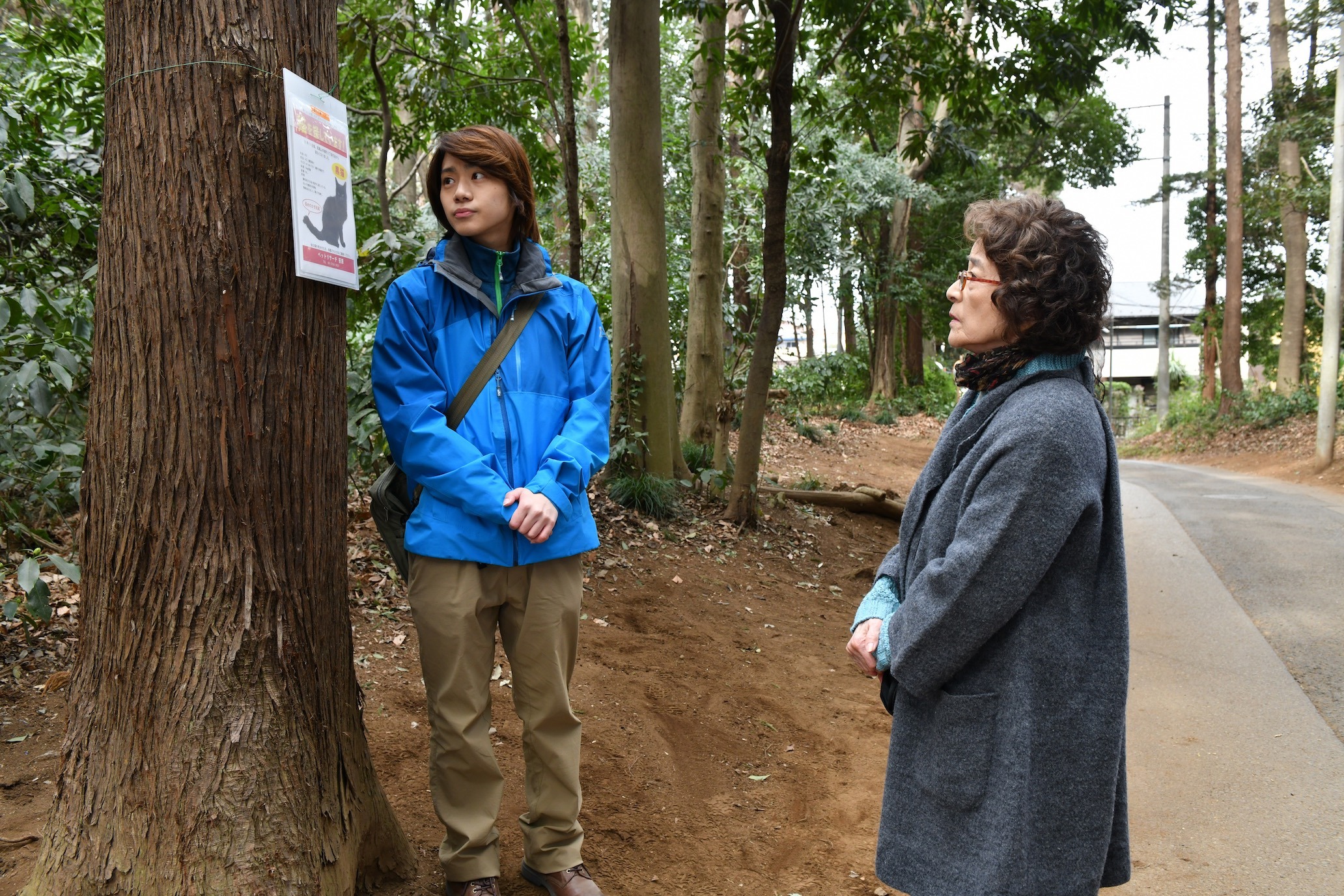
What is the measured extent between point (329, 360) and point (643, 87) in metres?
6.36

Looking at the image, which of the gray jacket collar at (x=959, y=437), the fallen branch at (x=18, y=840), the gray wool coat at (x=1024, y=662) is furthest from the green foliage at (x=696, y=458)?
the gray wool coat at (x=1024, y=662)

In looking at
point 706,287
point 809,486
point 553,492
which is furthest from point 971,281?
point 706,287

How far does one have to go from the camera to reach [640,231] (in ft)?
27.6

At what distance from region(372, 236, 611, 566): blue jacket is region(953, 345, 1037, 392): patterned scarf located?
1.12 m

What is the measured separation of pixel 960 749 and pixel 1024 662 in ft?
0.71

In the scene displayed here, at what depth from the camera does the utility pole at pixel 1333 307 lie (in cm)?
1605

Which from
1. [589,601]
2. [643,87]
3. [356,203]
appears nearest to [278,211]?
[589,601]

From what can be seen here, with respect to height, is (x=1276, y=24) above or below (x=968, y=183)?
above

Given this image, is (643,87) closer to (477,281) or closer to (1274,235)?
(477,281)

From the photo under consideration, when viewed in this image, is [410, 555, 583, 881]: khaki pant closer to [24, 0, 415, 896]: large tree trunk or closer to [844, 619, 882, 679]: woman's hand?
[24, 0, 415, 896]: large tree trunk

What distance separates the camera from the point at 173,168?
2305 mm

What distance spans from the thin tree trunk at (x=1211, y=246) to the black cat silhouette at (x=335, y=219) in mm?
28774

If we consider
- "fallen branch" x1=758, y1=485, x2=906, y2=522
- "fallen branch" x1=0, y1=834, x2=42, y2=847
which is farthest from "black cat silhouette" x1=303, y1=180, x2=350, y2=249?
"fallen branch" x1=758, y1=485, x2=906, y2=522

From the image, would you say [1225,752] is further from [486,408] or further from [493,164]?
[493,164]
